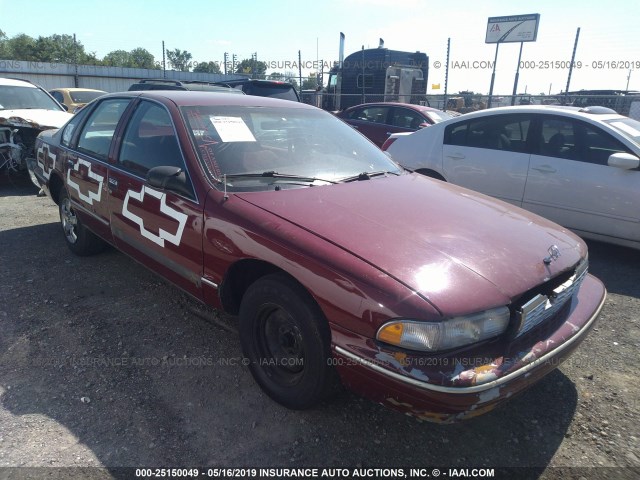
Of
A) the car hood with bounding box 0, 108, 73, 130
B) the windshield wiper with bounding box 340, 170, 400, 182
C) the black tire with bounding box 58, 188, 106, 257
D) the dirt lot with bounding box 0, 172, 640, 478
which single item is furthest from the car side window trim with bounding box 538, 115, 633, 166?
the car hood with bounding box 0, 108, 73, 130

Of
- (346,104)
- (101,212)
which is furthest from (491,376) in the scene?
(346,104)

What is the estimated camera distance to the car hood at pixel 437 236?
193cm

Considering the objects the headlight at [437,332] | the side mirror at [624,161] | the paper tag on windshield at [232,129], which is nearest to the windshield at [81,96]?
the paper tag on windshield at [232,129]

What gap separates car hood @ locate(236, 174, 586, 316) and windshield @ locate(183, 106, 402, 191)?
0.17 metres

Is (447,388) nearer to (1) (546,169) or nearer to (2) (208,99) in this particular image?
(2) (208,99)

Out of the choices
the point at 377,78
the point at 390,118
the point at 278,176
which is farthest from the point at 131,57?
the point at 278,176

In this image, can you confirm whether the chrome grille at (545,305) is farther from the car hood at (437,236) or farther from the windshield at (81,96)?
the windshield at (81,96)

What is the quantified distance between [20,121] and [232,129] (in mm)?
5540

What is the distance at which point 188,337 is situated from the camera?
3074 mm

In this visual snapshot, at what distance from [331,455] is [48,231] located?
4.51 meters

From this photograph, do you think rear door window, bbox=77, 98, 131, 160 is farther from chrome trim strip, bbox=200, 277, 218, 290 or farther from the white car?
the white car

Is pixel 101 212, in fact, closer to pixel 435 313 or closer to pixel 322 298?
pixel 322 298

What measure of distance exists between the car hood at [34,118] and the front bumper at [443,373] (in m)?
6.79

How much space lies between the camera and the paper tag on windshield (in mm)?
2885
